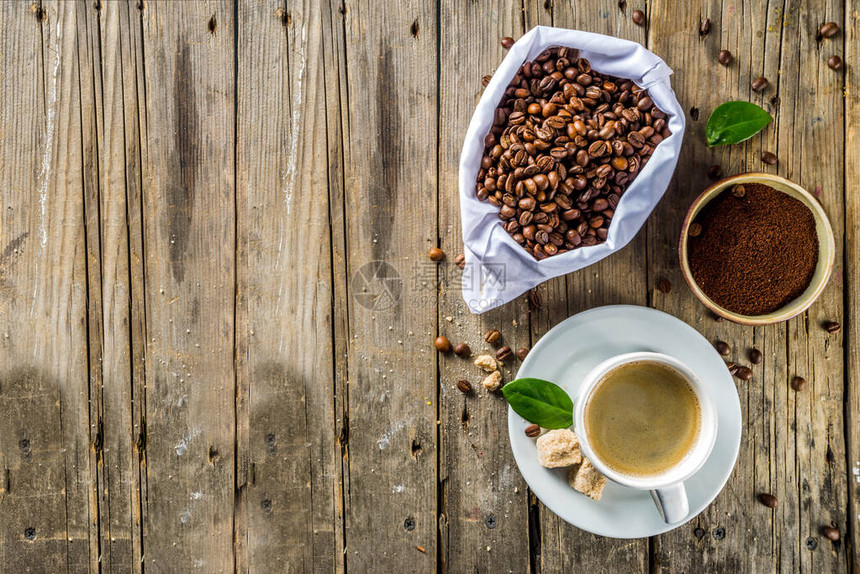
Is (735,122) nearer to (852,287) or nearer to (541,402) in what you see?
(852,287)

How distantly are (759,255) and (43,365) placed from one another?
169cm

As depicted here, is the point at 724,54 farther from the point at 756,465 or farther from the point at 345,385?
the point at 345,385

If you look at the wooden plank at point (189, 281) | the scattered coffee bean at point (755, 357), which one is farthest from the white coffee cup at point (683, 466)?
the wooden plank at point (189, 281)

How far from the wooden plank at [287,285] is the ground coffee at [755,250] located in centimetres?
87

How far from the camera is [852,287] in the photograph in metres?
1.31

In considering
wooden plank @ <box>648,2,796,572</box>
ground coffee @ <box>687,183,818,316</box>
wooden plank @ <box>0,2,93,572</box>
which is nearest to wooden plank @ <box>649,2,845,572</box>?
wooden plank @ <box>648,2,796,572</box>

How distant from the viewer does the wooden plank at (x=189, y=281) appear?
53.2 inches

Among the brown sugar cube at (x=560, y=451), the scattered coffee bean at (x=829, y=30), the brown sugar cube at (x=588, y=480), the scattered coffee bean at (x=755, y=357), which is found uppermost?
the scattered coffee bean at (x=829, y=30)

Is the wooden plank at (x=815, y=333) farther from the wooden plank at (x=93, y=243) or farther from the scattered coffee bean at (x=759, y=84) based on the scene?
the wooden plank at (x=93, y=243)

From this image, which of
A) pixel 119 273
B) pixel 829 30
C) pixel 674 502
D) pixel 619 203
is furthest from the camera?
pixel 119 273

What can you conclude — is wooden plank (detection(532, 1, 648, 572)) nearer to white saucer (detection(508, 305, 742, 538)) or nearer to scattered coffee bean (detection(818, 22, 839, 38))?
white saucer (detection(508, 305, 742, 538))

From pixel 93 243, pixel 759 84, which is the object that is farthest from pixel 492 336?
pixel 93 243

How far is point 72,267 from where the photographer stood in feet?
4.50

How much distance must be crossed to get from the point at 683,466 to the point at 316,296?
881 millimetres
